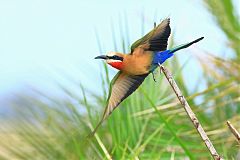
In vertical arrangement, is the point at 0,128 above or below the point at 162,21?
below

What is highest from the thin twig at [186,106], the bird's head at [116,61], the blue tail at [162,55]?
the bird's head at [116,61]

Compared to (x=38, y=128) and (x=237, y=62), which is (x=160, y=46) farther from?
(x=237, y=62)

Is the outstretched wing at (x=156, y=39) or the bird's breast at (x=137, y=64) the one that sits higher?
the outstretched wing at (x=156, y=39)

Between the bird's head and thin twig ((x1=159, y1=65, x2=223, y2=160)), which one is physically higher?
the bird's head

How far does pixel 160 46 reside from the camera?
1.98 feet

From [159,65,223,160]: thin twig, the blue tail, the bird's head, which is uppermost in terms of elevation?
the bird's head

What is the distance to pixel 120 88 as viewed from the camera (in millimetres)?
632

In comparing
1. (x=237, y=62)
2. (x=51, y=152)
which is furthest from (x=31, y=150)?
(x=237, y=62)

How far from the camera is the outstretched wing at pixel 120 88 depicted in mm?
623

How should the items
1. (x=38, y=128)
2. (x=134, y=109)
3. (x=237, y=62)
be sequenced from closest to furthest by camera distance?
(x=134, y=109), (x=38, y=128), (x=237, y=62)

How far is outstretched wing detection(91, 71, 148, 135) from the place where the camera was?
623 mm

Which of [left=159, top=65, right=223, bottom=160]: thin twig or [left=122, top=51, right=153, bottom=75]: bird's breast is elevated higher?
[left=122, top=51, right=153, bottom=75]: bird's breast

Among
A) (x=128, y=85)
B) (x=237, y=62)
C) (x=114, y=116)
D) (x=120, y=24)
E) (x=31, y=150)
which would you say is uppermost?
(x=128, y=85)

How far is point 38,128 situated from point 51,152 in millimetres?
126
